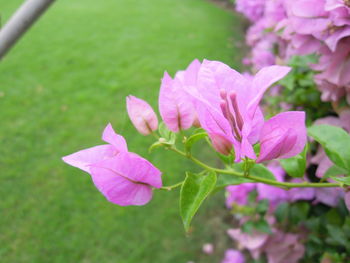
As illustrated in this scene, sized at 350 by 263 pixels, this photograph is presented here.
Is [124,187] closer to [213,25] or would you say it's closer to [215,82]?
[215,82]

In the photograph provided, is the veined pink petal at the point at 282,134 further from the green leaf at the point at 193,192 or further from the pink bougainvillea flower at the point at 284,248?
the pink bougainvillea flower at the point at 284,248

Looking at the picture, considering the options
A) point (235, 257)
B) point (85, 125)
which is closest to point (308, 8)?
point (235, 257)

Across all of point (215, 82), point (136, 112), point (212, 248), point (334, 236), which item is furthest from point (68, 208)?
point (215, 82)

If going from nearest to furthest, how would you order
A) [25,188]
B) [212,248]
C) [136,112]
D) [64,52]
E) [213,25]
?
1. [136,112]
2. [212,248]
3. [25,188]
4. [64,52]
5. [213,25]

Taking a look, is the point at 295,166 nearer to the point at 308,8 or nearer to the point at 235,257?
the point at 308,8

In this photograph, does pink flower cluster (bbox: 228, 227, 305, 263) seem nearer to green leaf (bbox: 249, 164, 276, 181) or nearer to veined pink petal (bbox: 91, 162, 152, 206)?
green leaf (bbox: 249, 164, 276, 181)

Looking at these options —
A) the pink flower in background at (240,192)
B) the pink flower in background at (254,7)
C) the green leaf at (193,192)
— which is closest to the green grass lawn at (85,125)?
the green leaf at (193,192)
